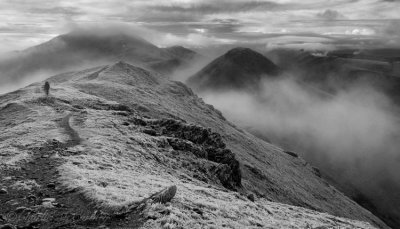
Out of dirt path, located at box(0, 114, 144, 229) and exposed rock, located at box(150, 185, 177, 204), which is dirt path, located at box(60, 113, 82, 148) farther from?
exposed rock, located at box(150, 185, 177, 204)

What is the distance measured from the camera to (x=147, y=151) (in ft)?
128

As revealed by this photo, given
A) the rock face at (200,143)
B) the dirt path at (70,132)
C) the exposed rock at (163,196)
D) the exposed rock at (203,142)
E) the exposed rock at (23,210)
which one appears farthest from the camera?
the exposed rock at (203,142)

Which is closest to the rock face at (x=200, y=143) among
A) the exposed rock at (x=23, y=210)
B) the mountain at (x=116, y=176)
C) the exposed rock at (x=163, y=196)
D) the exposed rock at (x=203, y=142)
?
the exposed rock at (x=203, y=142)

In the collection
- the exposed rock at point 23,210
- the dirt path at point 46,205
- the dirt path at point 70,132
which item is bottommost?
the dirt path at point 70,132

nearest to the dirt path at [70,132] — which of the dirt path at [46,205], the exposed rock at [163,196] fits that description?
the dirt path at [46,205]

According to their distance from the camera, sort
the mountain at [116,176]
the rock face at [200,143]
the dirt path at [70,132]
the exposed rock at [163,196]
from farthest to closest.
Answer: the rock face at [200,143] → the dirt path at [70,132] → the exposed rock at [163,196] → the mountain at [116,176]

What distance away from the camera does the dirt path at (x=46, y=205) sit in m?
17.5

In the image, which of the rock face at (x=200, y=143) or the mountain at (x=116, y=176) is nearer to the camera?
the mountain at (x=116, y=176)

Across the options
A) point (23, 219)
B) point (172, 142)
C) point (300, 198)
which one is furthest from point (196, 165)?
point (300, 198)

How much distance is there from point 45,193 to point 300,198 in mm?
72702

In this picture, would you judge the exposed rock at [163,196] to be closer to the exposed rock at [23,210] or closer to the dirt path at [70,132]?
the exposed rock at [23,210]

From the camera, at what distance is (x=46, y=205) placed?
62.0 ft

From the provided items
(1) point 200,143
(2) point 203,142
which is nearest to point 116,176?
(1) point 200,143

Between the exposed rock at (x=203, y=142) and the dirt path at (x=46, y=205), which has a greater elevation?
the dirt path at (x=46, y=205)
